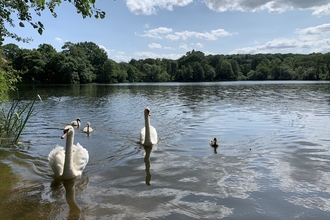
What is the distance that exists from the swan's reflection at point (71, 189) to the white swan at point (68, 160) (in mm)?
178

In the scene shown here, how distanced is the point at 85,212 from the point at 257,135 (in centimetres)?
1011

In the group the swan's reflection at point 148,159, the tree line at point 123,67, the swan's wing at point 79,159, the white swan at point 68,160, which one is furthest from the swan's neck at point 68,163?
the tree line at point 123,67

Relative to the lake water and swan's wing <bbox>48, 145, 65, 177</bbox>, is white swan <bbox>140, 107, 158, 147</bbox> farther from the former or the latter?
swan's wing <bbox>48, 145, 65, 177</bbox>

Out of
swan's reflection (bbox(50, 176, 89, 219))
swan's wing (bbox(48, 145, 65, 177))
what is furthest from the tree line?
swan's reflection (bbox(50, 176, 89, 219))

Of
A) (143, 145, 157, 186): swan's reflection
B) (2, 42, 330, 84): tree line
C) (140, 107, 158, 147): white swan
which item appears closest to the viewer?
(143, 145, 157, 186): swan's reflection

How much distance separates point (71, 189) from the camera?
714 cm

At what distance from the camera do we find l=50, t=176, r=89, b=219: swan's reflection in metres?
6.03

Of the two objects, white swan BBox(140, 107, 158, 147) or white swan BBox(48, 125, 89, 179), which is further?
white swan BBox(140, 107, 158, 147)

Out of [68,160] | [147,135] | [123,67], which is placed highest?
[123,67]

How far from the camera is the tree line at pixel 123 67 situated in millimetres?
101788

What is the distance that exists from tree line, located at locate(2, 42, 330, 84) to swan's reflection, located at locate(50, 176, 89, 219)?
63.7 metres

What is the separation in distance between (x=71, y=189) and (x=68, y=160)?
0.84 m

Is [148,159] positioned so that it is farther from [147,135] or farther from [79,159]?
[79,159]

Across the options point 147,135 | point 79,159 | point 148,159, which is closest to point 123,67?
point 147,135
